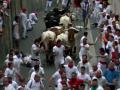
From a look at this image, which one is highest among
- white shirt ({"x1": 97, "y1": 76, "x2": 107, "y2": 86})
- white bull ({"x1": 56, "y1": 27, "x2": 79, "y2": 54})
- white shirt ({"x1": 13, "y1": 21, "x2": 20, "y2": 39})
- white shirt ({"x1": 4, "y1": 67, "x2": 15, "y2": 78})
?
white shirt ({"x1": 13, "y1": 21, "x2": 20, "y2": 39})

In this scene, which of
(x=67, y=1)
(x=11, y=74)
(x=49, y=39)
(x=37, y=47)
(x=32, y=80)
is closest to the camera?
(x=32, y=80)

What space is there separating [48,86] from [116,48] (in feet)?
10.0

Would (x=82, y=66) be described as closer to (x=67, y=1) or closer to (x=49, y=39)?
(x=49, y=39)

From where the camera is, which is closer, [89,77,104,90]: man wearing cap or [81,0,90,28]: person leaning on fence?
[89,77,104,90]: man wearing cap

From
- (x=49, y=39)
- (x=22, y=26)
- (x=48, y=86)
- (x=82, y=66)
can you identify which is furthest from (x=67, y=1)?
(x=82, y=66)

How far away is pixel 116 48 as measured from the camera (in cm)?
2108

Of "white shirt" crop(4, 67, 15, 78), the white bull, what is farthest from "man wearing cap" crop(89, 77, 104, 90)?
the white bull

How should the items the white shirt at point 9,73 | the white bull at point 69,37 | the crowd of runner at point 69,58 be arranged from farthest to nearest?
1. the white bull at point 69,37
2. the white shirt at point 9,73
3. the crowd of runner at point 69,58

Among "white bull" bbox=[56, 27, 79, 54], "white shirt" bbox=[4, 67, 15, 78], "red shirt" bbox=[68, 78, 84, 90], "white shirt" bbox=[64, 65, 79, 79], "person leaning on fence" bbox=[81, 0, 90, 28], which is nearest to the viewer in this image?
"red shirt" bbox=[68, 78, 84, 90]

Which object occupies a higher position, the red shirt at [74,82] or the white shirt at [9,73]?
the white shirt at [9,73]

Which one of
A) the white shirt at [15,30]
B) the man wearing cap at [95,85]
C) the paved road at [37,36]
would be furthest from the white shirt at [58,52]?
the white shirt at [15,30]

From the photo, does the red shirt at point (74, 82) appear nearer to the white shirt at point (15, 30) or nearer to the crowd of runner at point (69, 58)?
the crowd of runner at point (69, 58)

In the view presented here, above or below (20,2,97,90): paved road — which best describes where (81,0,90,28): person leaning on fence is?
above

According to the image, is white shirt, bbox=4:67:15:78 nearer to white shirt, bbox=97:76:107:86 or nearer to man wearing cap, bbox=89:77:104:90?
white shirt, bbox=97:76:107:86
